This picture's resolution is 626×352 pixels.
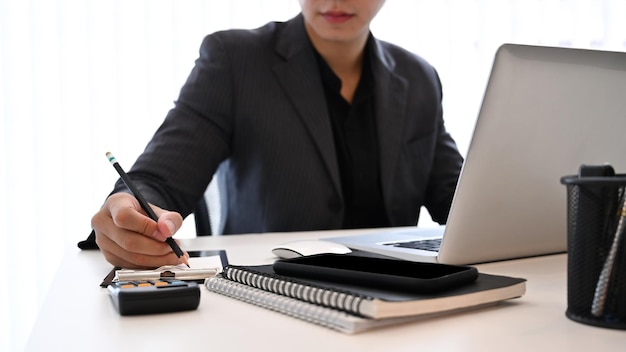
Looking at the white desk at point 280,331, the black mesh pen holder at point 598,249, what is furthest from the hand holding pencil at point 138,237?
the black mesh pen holder at point 598,249

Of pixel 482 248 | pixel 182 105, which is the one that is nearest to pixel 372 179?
pixel 182 105

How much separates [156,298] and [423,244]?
469 mm

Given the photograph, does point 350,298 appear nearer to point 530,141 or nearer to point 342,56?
point 530,141

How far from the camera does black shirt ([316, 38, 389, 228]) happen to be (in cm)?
165

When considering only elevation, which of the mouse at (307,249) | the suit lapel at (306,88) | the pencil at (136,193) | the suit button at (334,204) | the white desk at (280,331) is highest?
the suit lapel at (306,88)

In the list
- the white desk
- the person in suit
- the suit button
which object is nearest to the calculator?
the white desk

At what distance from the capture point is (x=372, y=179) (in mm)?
1650

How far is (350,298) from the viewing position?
0.52 meters

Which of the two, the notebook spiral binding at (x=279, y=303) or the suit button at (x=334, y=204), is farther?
the suit button at (x=334, y=204)

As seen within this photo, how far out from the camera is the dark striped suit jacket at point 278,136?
1.55 metres

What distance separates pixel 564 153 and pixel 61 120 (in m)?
2.03

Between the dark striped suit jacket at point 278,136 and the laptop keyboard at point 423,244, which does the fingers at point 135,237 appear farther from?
the dark striped suit jacket at point 278,136

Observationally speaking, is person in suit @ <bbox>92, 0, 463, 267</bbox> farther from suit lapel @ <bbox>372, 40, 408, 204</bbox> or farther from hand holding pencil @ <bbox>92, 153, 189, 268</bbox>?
hand holding pencil @ <bbox>92, 153, 189, 268</bbox>

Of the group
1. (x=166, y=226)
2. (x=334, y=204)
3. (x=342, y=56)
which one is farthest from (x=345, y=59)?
(x=166, y=226)
